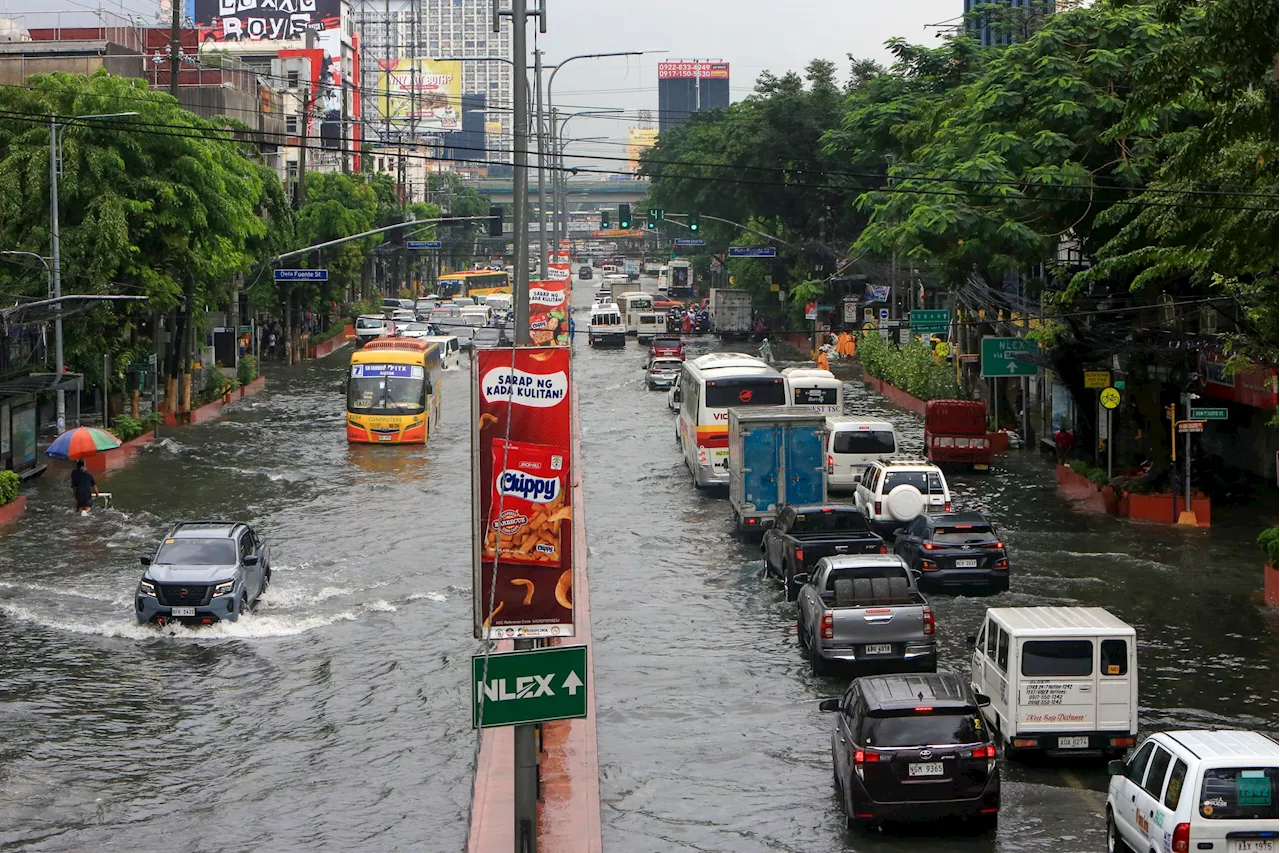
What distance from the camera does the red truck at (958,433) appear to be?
43.9 metres

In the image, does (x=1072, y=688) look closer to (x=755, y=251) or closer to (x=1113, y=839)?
(x=1113, y=839)

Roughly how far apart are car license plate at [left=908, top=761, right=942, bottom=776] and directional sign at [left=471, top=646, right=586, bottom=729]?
481 cm

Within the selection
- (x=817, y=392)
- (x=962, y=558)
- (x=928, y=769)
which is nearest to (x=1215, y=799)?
(x=928, y=769)

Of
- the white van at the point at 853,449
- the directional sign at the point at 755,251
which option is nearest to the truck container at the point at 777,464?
the white van at the point at 853,449

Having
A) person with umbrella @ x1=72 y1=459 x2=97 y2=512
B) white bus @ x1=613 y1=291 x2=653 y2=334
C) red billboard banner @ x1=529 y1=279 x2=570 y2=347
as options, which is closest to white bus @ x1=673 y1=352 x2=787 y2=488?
person with umbrella @ x1=72 y1=459 x2=97 y2=512

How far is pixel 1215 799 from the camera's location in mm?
13125

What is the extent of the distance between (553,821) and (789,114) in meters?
79.6

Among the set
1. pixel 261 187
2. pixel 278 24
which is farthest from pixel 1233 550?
pixel 278 24

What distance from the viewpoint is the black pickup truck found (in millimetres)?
27953

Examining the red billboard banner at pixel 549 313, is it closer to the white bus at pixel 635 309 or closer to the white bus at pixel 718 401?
the white bus at pixel 635 309

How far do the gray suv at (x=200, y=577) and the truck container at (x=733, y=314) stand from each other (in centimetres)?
6818

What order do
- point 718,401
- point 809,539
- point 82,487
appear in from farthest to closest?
1. point 718,401
2. point 82,487
3. point 809,539

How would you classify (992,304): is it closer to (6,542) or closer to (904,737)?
(6,542)

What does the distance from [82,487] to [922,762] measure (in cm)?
2696
